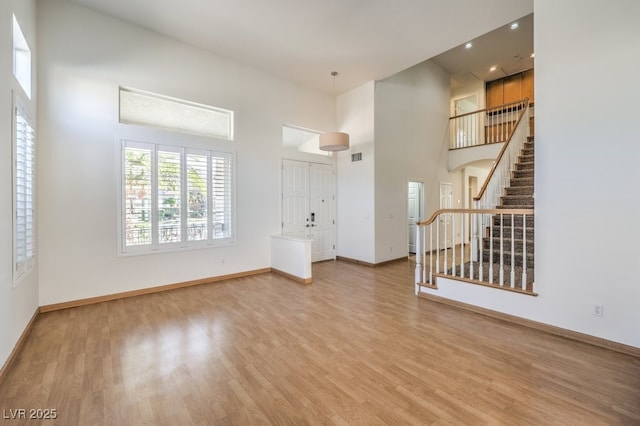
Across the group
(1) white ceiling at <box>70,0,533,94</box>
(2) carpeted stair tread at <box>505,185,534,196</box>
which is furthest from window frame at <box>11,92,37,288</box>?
(2) carpeted stair tread at <box>505,185,534,196</box>

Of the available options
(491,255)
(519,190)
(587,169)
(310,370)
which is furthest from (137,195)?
(519,190)

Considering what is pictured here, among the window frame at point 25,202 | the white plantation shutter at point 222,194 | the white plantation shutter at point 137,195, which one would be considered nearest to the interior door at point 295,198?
the white plantation shutter at point 222,194

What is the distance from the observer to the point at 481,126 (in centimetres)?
818

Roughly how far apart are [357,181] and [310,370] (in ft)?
16.0

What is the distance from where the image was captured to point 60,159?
365cm

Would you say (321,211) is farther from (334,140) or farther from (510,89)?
(510,89)

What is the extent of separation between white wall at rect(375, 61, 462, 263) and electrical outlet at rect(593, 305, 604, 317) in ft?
12.5

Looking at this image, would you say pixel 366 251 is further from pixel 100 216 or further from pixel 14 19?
pixel 14 19

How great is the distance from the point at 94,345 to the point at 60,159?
2.56 meters

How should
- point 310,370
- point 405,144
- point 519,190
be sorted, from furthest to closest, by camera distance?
point 405,144 → point 519,190 → point 310,370

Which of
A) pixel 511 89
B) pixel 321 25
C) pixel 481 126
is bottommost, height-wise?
pixel 481 126

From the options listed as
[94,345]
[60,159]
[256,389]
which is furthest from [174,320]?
[60,159]

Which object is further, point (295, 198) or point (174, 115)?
point (295, 198)

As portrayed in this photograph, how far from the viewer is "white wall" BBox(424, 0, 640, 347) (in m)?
2.56
